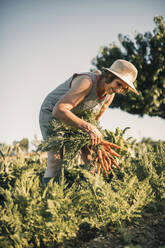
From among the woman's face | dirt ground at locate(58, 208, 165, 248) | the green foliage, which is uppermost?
the green foliage

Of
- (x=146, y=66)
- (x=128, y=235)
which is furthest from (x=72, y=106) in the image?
(x=146, y=66)

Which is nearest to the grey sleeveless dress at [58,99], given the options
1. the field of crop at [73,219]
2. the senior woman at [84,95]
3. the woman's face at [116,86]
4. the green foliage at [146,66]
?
the senior woman at [84,95]

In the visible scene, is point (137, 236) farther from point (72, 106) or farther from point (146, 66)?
point (146, 66)

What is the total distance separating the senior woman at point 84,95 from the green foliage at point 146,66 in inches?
359

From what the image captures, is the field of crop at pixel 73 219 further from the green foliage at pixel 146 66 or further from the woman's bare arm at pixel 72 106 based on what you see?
the green foliage at pixel 146 66

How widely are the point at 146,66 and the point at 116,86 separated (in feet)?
34.7

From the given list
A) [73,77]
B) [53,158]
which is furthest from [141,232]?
[73,77]

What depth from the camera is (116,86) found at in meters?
1.78

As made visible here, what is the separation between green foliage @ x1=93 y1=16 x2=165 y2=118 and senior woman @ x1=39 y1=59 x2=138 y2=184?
29.9 feet

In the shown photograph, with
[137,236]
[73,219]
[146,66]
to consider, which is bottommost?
[137,236]

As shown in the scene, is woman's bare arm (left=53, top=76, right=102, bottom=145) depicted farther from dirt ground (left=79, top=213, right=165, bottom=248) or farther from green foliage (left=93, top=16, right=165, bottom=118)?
green foliage (left=93, top=16, right=165, bottom=118)

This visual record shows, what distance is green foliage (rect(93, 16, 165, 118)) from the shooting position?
10.5 meters

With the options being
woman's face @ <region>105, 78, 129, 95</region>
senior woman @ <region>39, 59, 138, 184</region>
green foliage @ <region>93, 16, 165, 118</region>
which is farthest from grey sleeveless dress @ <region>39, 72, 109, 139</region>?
green foliage @ <region>93, 16, 165, 118</region>

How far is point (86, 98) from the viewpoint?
1887 millimetres
